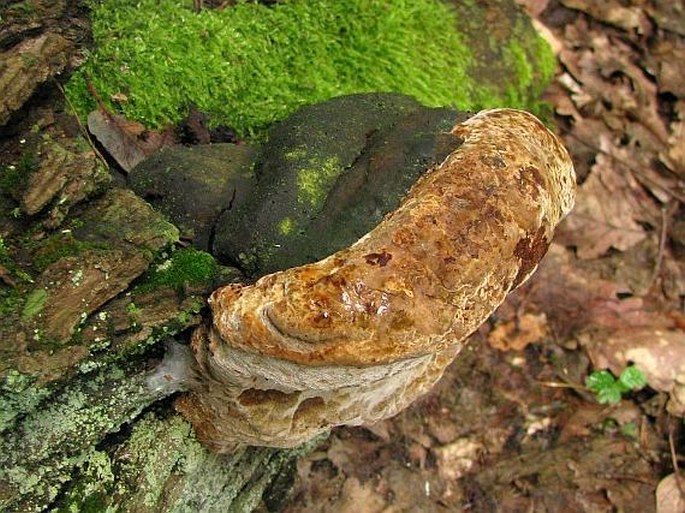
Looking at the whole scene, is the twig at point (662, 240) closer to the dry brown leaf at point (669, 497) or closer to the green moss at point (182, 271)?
the dry brown leaf at point (669, 497)

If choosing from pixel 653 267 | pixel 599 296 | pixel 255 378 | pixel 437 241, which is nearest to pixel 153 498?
pixel 255 378

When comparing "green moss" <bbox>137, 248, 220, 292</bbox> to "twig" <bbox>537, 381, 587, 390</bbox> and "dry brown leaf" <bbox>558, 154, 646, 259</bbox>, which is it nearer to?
"twig" <bbox>537, 381, 587, 390</bbox>

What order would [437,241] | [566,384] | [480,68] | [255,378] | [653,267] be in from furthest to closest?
1. [653,267]
2. [566,384]
3. [480,68]
4. [255,378]
5. [437,241]

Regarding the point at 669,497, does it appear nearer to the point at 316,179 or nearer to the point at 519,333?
the point at 519,333

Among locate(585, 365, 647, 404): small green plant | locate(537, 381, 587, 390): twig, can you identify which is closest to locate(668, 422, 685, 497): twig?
locate(585, 365, 647, 404): small green plant

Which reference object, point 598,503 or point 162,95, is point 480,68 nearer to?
point 162,95
